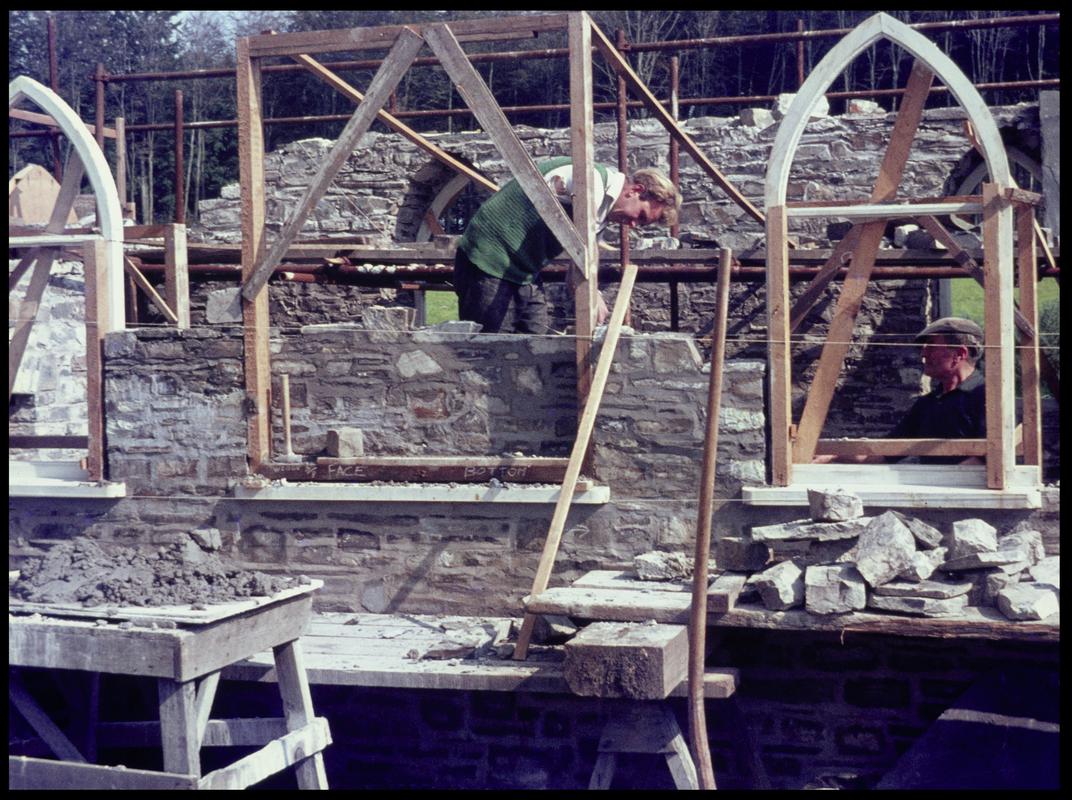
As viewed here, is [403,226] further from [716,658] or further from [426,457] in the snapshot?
[716,658]

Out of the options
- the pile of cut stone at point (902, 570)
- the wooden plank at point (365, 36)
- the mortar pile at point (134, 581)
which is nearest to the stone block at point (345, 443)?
the mortar pile at point (134, 581)

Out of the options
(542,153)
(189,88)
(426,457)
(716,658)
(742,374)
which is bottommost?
(716,658)

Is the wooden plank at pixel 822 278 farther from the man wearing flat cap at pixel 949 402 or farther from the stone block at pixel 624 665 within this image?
the stone block at pixel 624 665

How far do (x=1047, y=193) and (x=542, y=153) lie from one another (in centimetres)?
452

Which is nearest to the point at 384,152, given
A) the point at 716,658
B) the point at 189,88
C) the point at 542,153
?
the point at 542,153

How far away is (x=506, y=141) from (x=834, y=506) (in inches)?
96.5

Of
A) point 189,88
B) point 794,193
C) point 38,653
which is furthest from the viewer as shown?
point 189,88

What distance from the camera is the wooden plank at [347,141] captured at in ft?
21.7

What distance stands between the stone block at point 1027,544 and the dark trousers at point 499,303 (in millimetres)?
2657

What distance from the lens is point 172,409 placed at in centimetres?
697

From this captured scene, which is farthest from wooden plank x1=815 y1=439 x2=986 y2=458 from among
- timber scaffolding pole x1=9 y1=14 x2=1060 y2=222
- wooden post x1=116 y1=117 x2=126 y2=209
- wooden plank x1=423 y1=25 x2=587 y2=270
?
wooden post x1=116 y1=117 x2=126 y2=209

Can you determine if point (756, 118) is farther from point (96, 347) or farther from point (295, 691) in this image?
point (295, 691)

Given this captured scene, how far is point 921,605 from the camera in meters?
5.25

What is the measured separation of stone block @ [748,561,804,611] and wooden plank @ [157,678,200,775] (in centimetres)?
241
